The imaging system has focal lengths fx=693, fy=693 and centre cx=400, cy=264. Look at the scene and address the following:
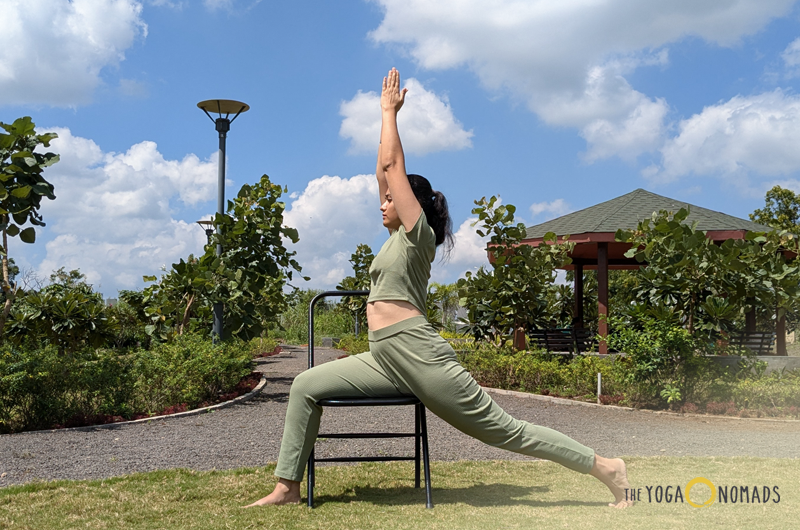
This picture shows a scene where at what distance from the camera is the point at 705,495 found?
11.7 ft

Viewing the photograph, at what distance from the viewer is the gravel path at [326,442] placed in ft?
16.5

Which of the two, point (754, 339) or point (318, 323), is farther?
point (318, 323)

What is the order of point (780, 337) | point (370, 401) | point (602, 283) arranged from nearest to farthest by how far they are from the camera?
point (370, 401) → point (780, 337) → point (602, 283)

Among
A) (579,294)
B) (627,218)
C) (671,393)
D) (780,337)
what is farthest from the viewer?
(579,294)

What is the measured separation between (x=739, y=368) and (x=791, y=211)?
18.9 metres

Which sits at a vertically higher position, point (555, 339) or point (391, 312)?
point (391, 312)

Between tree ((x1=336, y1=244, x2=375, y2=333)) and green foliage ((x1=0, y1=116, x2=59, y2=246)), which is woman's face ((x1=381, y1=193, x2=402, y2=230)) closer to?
green foliage ((x1=0, y1=116, x2=59, y2=246))

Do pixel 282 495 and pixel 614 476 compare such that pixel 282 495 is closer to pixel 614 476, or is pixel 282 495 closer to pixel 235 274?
pixel 614 476

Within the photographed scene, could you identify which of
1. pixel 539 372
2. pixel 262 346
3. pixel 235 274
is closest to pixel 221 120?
pixel 235 274

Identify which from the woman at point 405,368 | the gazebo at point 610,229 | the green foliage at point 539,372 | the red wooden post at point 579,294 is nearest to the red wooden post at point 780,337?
the gazebo at point 610,229

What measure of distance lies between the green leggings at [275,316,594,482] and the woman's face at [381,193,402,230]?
1.60 ft

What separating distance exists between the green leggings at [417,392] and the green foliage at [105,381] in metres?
4.42

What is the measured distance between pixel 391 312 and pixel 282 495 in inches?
41.3

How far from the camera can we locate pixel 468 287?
36.0 ft
